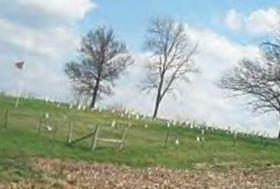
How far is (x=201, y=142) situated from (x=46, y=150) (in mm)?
16167

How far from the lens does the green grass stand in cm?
3347

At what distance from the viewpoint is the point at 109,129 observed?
1887 inches

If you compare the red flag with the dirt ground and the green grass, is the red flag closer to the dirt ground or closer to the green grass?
the green grass

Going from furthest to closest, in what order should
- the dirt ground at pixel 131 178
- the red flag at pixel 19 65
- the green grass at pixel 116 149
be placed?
the red flag at pixel 19 65
the green grass at pixel 116 149
the dirt ground at pixel 131 178

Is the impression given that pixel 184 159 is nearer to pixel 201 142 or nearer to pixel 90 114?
pixel 201 142

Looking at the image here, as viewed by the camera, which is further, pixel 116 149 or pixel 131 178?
pixel 116 149

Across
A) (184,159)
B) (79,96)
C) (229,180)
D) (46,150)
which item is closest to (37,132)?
(46,150)

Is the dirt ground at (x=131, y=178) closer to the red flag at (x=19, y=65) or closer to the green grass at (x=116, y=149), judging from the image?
the green grass at (x=116, y=149)

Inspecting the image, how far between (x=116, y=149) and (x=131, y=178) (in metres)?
9.33

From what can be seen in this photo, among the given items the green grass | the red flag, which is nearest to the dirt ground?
the green grass

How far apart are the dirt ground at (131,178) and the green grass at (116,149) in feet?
3.34

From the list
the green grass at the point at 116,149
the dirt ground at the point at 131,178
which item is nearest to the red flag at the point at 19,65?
the green grass at the point at 116,149

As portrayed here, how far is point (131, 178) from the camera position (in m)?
29.5

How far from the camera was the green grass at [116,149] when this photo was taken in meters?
33.5
